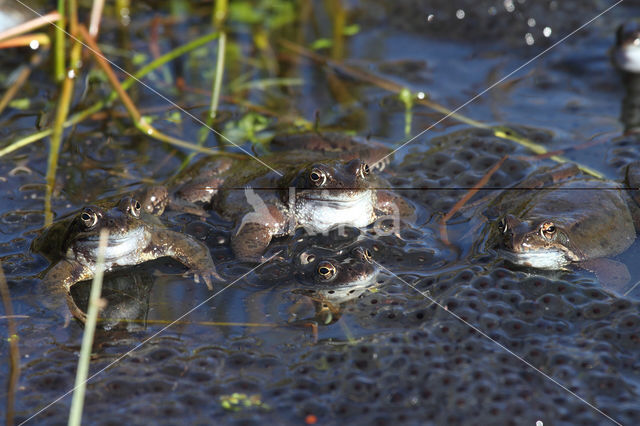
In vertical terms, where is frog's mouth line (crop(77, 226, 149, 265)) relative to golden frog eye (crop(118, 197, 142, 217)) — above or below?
below

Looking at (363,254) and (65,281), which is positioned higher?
(363,254)

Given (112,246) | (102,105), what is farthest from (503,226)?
(102,105)

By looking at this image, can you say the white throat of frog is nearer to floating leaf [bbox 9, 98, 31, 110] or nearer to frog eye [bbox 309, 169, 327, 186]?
frog eye [bbox 309, 169, 327, 186]

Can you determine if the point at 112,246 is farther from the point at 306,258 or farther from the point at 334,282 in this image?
the point at 334,282

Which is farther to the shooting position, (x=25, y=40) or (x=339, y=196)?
(x=25, y=40)

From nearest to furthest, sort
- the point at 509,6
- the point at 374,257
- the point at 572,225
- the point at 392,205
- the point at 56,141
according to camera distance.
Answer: the point at 572,225 → the point at 374,257 → the point at 392,205 → the point at 56,141 → the point at 509,6

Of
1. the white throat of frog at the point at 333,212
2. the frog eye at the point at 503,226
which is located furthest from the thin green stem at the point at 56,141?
the frog eye at the point at 503,226

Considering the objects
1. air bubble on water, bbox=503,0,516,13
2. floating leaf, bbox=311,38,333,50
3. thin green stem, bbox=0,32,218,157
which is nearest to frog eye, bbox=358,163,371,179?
thin green stem, bbox=0,32,218,157
